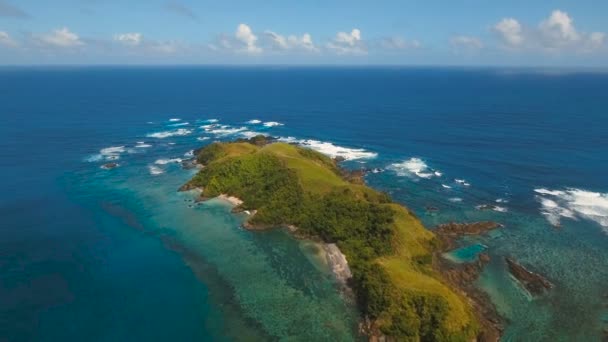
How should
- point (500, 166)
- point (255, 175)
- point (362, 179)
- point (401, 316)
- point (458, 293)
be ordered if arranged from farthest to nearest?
point (500, 166), point (362, 179), point (255, 175), point (458, 293), point (401, 316)

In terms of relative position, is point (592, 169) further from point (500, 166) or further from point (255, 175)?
point (255, 175)

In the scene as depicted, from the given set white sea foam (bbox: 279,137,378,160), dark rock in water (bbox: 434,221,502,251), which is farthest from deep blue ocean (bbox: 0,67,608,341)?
dark rock in water (bbox: 434,221,502,251)

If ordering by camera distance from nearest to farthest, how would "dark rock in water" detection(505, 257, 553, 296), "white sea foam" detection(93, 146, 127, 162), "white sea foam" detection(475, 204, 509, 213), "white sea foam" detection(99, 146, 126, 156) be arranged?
"dark rock in water" detection(505, 257, 553, 296) < "white sea foam" detection(475, 204, 509, 213) < "white sea foam" detection(93, 146, 127, 162) < "white sea foam" detection(99, 146, 126, 156)

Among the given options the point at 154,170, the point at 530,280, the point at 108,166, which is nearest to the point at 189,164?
the point at 154,170

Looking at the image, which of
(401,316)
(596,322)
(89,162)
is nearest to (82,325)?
(401,316)

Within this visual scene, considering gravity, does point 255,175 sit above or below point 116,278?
above

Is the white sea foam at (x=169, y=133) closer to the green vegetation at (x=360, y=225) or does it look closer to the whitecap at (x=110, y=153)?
the whitecap at (x=110, y=153)

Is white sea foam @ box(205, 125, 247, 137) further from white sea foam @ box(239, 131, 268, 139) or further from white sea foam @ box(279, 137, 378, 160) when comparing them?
white sea foam @ box(279, 137, 378, 160)
